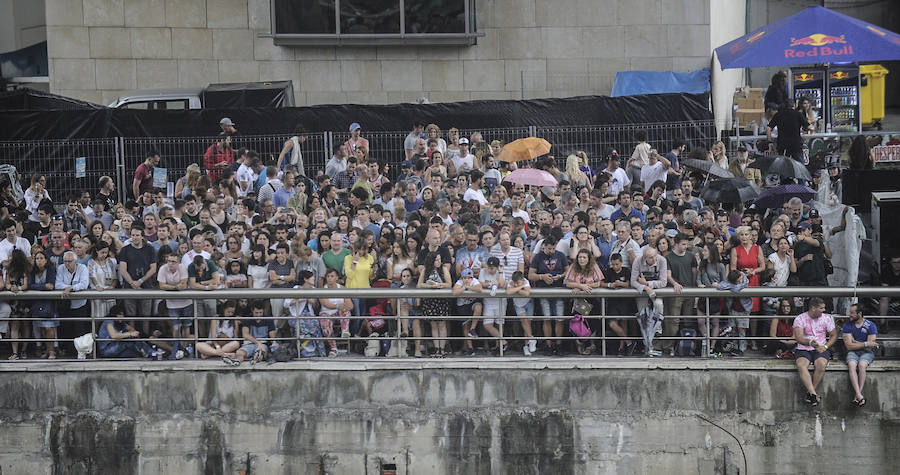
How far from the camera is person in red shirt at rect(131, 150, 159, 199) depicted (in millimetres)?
19375

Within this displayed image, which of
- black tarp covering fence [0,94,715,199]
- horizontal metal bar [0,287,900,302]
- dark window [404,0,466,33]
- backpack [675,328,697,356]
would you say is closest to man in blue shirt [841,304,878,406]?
horizontal metal bar [0,287,900,302]

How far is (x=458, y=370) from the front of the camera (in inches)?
523

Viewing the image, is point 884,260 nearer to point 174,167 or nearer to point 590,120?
point 590,120

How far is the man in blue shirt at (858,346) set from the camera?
1266cm

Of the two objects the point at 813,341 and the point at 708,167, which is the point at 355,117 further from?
the point at 813,341

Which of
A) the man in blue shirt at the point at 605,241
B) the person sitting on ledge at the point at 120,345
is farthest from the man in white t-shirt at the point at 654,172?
the person sitting on ledge at the point at 120,345

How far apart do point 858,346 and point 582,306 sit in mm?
3042

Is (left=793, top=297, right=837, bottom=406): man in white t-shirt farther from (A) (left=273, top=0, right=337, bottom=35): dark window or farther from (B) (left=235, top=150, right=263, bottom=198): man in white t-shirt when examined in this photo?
(A) (left=273, top=0, right=337, bottom=35): dark window

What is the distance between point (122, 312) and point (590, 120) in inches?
394

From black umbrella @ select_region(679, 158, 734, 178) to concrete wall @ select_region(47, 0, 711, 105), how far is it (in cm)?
673

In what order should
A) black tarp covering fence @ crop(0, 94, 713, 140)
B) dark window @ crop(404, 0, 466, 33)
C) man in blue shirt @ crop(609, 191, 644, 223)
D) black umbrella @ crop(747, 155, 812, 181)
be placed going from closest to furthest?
man in blue shirt @ crop(609, 191, 644, 223), black umbrella @ crop(747, 155, 812, 181), black tarp covering fence @ crop(0, 94, 713, 140), dark window @ crop(404, 0, 466, 33)

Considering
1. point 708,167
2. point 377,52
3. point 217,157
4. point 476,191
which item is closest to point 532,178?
point 476,191

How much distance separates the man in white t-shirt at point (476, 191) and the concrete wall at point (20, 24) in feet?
61.4

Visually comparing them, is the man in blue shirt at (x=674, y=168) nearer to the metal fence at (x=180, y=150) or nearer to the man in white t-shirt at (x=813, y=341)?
the metal fence at (x=180, y=150)
